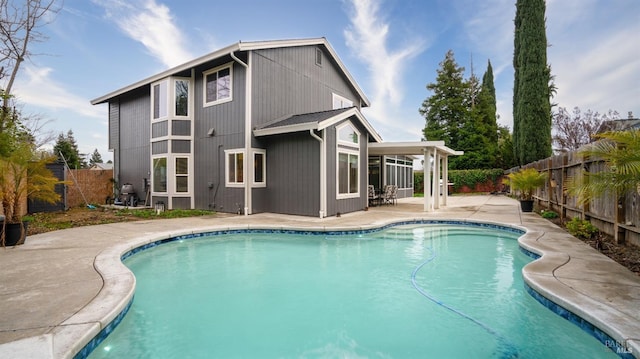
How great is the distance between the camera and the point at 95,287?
3.43 metres

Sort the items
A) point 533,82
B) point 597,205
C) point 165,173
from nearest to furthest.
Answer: point 597,205 < point 165,173 < point 533,82

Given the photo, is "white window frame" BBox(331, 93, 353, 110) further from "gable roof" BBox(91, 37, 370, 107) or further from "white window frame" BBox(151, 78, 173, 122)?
"white window frame" BBox(151, 78, 173, 122)

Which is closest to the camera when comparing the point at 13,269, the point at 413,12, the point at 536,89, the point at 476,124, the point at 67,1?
the point at 13,269

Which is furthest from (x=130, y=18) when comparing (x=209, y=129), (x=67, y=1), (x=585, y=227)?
(x=585, y=227)

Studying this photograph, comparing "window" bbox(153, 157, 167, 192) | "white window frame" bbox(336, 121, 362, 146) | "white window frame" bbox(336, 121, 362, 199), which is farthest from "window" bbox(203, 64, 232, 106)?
"white window frame" bbox(336, 121, 362, 199)

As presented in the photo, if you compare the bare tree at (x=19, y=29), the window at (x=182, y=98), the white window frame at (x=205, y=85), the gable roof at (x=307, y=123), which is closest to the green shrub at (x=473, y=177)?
the gable roof at (x=307, y=123)

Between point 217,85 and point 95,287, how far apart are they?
889cm

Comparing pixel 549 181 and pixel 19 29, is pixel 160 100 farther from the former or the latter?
pixel 549 181

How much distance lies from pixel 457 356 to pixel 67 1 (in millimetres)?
13652

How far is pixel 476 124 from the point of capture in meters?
25.6

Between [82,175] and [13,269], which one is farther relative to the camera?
[82,175]

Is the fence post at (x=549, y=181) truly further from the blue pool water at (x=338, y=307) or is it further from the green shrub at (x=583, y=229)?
the blue pool water at (x=338, y=307)

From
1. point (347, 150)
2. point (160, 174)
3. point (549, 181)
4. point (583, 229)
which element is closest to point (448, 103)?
point (549, 181)

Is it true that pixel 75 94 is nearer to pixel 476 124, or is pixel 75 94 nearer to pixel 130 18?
pixel 130 18
